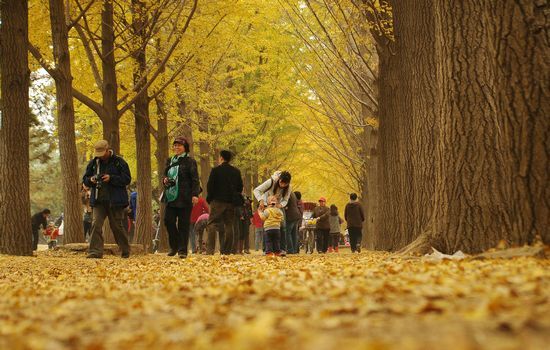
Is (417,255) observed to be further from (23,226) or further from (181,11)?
(181,11)

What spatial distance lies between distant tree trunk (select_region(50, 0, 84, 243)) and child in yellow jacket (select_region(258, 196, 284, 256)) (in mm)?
3778

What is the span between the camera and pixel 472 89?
31.6 feet

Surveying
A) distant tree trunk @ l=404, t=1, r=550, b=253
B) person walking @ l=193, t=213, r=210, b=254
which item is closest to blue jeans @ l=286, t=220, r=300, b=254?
person walking @ l=193, t=213, r=210, b=254

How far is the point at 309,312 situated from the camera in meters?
4.58

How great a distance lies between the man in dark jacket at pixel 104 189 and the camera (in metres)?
14.2

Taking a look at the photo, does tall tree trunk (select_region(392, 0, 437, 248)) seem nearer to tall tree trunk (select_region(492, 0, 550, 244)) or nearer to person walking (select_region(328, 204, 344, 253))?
tall tree trunk (select_region(492, 0, 550, 244))

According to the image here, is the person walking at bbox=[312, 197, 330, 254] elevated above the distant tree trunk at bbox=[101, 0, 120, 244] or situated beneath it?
situated beneath

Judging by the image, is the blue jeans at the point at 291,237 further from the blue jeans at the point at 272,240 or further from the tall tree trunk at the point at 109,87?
the tall tree trunk at the point at 109,87

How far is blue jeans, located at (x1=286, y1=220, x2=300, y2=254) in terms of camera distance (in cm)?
1814

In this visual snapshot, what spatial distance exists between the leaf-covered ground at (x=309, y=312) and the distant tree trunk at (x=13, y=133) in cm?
706

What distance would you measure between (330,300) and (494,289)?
964mm

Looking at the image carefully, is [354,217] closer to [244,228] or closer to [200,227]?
[244,228]

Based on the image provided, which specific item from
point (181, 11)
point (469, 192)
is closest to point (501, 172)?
point (469, 192)

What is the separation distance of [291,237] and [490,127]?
9.52 metres
